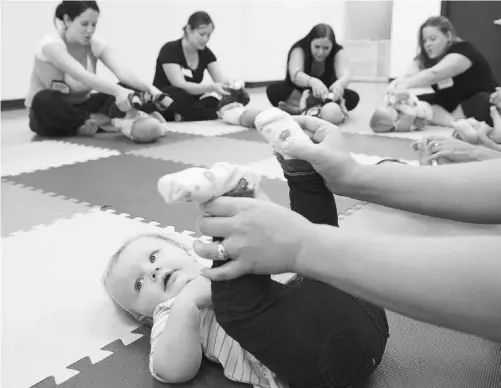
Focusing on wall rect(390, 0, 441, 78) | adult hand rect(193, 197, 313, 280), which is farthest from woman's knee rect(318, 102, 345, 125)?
wall rect(390, 0, 441, 78)

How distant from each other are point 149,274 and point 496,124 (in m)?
2.28

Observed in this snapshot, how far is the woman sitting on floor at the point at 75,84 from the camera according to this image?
9.39 ft

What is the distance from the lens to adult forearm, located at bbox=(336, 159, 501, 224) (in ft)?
2.66

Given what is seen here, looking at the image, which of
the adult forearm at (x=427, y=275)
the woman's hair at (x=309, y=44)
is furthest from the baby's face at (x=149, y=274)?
the woman's hair at (x=309, y=44)

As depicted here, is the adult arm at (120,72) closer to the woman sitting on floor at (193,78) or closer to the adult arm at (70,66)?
the adult arm at (70,66)

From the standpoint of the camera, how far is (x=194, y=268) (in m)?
1.03

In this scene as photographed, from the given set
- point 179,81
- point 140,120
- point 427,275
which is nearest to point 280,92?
point 179,81

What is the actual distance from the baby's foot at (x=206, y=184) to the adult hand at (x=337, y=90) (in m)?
2.90

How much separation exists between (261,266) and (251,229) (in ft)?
0.15

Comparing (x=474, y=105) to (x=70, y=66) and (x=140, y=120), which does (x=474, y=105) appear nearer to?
(x=140, y=120)

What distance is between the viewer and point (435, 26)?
3217 mm

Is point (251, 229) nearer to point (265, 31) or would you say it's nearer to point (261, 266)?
point (261, 266)

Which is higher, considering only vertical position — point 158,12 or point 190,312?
point 158,12

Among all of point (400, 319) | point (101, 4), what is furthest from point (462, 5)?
point (400, 319)
